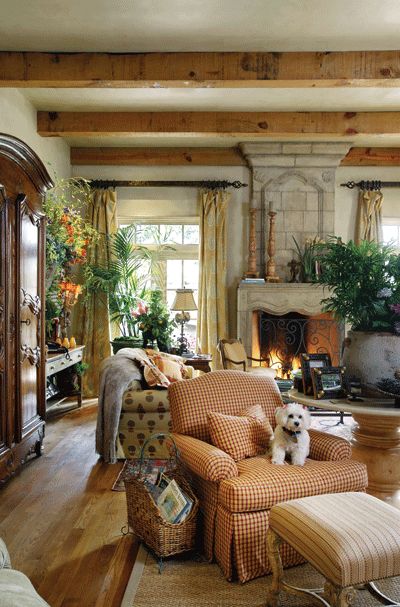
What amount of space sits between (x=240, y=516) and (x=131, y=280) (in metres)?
4.87

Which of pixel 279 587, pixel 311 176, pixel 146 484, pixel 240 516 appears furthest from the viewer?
pixel 311 176

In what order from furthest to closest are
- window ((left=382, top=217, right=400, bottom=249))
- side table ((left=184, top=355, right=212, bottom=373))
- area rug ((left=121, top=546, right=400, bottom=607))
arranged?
window ((left=382, top=217, right=400, bottom=249)), side table ((left=184, top=355, right=212, bottom=373)), area rug ((left=121, top=546, right=400, bottom=607))

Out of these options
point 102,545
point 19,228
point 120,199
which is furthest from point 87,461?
point 120,199

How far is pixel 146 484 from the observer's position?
2.89 metres

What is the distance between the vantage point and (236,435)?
295 cm

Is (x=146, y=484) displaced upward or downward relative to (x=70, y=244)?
downward

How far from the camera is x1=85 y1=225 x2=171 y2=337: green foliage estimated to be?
693 cm

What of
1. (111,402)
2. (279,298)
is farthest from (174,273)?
(111,402)

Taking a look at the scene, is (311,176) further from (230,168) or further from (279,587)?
(279,587)

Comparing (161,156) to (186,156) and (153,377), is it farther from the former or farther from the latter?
(153,377)

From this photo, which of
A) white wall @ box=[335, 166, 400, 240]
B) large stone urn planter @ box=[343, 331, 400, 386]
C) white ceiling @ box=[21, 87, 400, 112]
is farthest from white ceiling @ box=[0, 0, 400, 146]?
white wall @ box=[335, 166, 400, 240]

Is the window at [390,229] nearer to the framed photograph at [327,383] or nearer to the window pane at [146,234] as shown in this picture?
the window pane at [146,234]

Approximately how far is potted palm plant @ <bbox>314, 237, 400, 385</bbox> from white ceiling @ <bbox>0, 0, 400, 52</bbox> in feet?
Answer: 5.22

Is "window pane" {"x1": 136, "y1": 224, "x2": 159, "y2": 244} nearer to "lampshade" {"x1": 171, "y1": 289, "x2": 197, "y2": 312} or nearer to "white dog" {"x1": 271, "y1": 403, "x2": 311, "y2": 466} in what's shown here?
"lampshade" {"x1": 171, "y1": 289, "x2": 197, "y2": 312}
